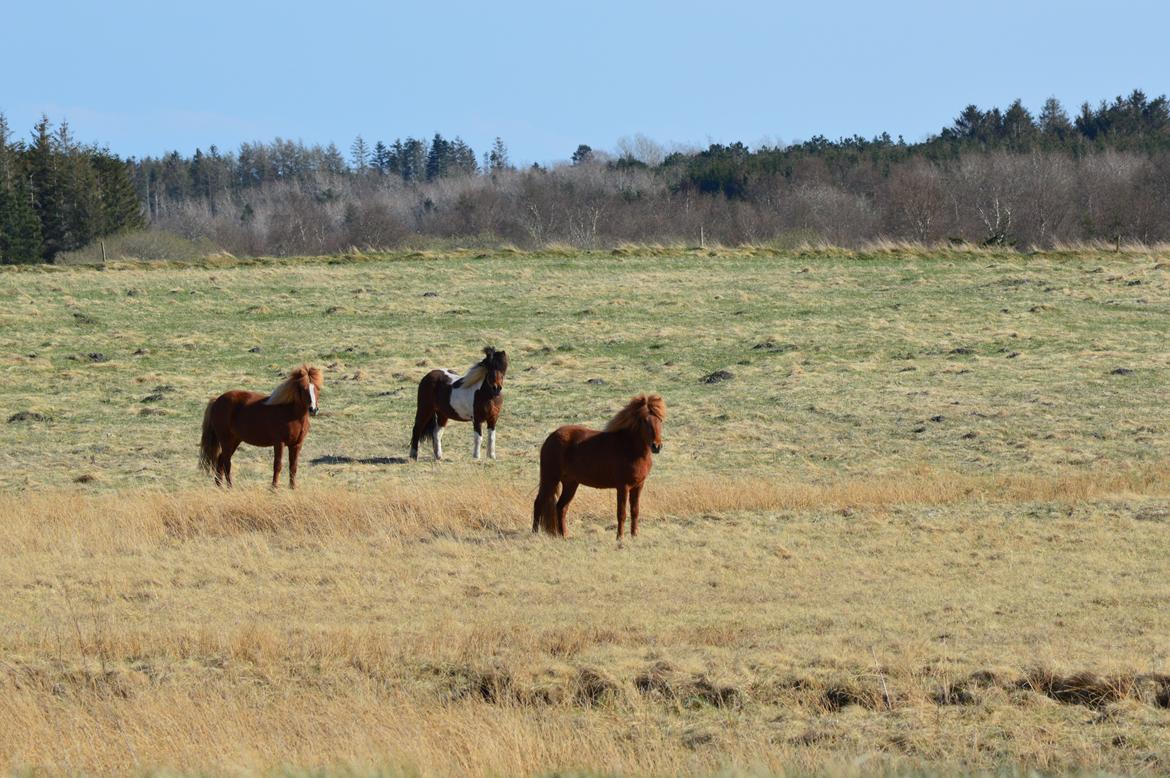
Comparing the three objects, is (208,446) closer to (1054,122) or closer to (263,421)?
(263,421)

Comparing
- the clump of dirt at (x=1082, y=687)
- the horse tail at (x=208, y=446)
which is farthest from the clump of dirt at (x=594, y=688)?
the horse tail at (x=208, y=446)

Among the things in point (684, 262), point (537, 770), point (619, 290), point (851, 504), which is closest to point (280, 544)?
point (851, 504)

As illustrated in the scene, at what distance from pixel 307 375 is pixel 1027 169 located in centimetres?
7314

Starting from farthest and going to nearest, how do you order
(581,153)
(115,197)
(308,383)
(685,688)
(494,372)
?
(581,153)
(115,197)
(494,372)
(308,383)
(685,688)

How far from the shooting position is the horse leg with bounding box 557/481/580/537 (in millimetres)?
16078

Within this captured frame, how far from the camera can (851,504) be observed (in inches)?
698

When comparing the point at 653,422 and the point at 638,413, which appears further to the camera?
the point at 638,413

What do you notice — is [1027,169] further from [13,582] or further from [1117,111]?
[13,582]

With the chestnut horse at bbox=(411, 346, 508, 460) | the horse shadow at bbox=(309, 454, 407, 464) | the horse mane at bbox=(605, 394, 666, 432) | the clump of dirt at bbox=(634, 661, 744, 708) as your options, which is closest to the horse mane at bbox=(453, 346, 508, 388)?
the chestnut horse at bbox=(411, 346, 508, 460)

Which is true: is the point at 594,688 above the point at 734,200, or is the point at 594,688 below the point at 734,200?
below

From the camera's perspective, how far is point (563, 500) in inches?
634

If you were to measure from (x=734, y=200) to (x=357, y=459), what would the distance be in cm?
7778

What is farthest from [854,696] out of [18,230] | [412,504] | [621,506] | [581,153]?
[581,153]

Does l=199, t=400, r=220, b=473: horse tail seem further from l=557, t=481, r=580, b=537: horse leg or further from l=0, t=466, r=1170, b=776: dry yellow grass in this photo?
l=557, t=481, r=580, b=537: horse leg
